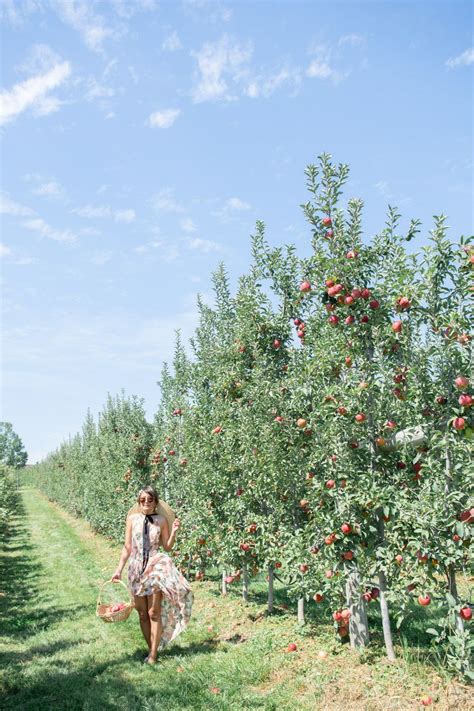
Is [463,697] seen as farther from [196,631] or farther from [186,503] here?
[186,503]

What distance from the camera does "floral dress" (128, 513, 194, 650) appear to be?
19.4 ft

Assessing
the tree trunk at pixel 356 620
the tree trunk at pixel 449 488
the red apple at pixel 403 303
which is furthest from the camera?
the tree trunk at pixel 356 620

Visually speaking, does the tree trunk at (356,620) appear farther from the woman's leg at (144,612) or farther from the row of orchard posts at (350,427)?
the woman's leg at (144,612)

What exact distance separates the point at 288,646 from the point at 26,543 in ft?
47.3

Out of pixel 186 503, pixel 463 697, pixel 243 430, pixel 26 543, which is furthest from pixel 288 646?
pixel 26 543

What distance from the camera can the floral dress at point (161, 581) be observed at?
5914 millimetres

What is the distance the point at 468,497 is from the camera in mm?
4672

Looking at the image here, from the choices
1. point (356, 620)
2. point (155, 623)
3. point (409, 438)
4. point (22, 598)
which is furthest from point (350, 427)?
point (22, 598)

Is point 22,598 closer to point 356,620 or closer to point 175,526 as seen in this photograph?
point 175,526

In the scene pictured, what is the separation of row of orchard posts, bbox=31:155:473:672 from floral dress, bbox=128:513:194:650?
128 cm

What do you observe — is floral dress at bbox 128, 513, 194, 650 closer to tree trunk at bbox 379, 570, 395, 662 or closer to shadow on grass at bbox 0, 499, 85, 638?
tree trunk at bbox 379, 570, 395, 662

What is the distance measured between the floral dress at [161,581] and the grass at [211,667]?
1.14ft

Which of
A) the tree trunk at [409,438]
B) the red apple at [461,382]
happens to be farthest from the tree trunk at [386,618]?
the red apple at [461,382]

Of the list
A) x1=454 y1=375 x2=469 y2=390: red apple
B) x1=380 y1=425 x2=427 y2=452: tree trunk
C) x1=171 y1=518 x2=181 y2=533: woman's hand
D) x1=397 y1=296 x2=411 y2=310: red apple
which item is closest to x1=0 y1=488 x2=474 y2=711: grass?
x1=171 y1=518 x2=181 y2=533: woman's hand
